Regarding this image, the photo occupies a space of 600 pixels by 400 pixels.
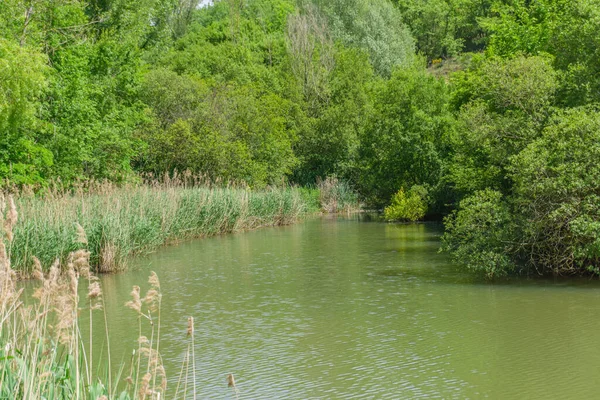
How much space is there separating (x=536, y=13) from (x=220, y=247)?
53.1ft

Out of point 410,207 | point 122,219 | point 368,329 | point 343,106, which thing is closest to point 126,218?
point 122,219

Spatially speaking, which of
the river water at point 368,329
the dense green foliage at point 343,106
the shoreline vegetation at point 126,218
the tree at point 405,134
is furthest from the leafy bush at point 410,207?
the river water at point 368,329

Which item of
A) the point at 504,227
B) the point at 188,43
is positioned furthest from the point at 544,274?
the point at 188,43

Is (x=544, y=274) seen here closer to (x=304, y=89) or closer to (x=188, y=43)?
(x=304, y=89)

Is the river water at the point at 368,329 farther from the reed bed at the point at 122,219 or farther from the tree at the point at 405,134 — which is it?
the tree at the point at 405,134

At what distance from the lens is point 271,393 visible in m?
7.62

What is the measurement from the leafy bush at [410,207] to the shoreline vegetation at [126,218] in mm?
3729

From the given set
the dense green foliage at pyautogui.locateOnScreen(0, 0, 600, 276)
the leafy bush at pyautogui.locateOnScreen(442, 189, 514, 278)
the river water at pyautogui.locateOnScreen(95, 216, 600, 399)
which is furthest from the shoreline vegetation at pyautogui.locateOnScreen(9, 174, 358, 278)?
the leafy bush at pyautogui.locateOnScreen(442, 189, 514, 278)

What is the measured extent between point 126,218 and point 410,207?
16544 mm

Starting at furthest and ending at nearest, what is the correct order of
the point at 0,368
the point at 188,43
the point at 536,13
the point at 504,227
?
the point at 188,43
the point at 536,13
the point at 504,227
the point at 0,368

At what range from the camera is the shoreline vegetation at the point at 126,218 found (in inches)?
544

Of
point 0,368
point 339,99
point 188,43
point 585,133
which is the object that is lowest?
point 0,368

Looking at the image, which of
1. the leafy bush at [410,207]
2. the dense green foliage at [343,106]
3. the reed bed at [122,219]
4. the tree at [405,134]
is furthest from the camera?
the tree at [405,134]

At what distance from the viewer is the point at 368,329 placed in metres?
10.4
